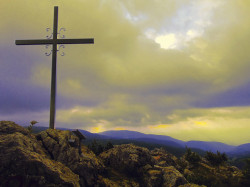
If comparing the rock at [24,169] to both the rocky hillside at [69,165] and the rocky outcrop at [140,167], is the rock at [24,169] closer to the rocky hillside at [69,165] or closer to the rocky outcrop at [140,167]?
the rocky hillside at [69,165]

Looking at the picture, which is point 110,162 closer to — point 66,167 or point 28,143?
point 66,167

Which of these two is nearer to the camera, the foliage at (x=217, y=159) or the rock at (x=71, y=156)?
the rock at (x=71, y=156)

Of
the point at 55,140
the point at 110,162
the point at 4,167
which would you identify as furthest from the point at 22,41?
the point at 110,162

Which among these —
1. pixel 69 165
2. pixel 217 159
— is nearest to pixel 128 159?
pixel 69 165

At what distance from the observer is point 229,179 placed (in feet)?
66.1

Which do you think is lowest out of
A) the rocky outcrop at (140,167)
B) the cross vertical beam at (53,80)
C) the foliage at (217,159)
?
the foliage at (217,159)

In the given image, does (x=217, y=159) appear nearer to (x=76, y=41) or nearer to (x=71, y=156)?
(x=71, y=156)

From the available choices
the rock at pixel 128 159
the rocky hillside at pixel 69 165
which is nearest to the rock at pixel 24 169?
the rocky hillside at pixel 69 165

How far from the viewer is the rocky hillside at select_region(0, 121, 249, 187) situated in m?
9.81

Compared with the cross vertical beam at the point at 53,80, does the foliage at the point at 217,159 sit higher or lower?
lower

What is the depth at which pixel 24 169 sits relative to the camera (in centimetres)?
976

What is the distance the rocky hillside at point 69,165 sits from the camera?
386 inches

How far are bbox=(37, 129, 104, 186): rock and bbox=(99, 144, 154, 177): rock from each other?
5.74 feet

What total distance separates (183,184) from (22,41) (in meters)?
19.2
